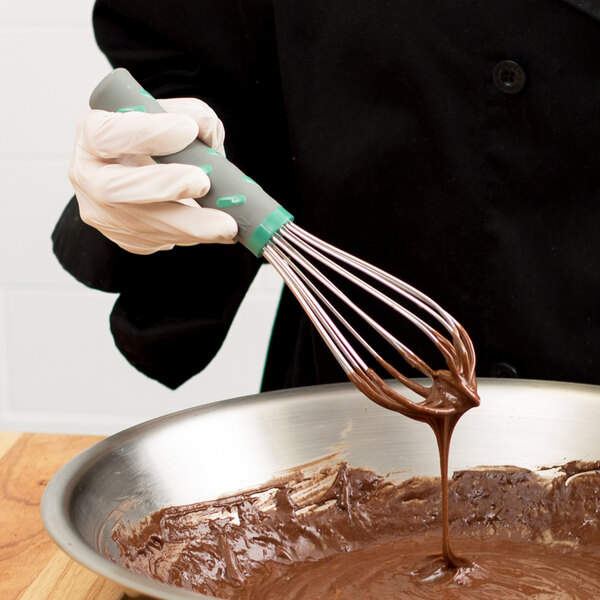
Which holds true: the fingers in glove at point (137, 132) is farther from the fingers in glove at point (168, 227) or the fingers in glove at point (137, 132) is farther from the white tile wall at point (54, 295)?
the white tile wall at point (54, 295)

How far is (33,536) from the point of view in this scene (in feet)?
2.38

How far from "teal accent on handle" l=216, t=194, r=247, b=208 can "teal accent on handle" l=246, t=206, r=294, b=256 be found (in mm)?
21

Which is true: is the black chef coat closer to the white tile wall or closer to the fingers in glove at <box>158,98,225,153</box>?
the fingers in glove at <box>158,98,225,153</box>

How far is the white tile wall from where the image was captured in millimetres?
1608

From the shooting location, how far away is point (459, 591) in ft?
2.18

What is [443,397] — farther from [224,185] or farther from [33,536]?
[33,536]

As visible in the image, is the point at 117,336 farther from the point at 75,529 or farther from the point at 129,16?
the point at 75,529

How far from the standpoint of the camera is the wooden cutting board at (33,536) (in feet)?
2.10

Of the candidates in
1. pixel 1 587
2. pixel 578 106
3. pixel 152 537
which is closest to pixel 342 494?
pixel 152 537

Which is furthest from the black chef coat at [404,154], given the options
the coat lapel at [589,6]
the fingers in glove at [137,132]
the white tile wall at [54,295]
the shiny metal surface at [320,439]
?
the white tile wall at [54,295]

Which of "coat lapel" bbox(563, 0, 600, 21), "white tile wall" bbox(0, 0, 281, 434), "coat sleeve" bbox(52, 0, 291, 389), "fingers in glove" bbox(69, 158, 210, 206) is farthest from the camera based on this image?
"white tile wall" bbox(0, 0, 281, 434)

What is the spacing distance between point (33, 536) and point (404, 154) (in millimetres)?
495

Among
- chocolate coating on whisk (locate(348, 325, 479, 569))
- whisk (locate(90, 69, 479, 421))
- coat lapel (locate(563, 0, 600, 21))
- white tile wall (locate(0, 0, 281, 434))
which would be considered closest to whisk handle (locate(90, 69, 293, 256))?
whisk (locate(90, 69, 479, 421))

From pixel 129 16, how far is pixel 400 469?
1.85 feet
